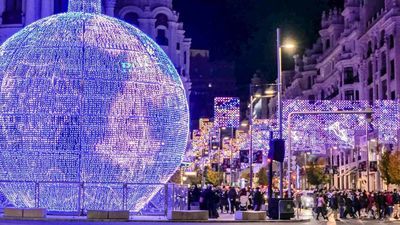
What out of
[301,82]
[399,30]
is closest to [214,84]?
[301,82]

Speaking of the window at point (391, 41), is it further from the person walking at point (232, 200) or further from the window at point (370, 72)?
the person walking at point (232, 200)

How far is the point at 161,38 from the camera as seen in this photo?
305 ft

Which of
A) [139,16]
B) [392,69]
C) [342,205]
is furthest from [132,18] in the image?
[342,205]

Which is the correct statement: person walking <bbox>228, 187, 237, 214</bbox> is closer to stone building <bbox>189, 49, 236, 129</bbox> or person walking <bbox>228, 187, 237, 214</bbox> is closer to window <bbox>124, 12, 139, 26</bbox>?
window <bbox>124, 12, 139, 26</bbox>

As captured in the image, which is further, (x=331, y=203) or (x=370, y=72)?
(x=370, y=72)

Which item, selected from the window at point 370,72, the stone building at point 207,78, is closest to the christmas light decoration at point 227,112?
the window at point 370,72

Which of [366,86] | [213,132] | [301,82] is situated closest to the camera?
[366,86]

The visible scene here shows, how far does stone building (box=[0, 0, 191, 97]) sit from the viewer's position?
6325 centimetres

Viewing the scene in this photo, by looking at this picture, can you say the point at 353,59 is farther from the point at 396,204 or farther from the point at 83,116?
the point at 83,116

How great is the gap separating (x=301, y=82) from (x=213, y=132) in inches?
1147

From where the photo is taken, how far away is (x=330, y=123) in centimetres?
5256

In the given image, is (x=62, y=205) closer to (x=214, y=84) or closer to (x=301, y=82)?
(x=301, y=82)

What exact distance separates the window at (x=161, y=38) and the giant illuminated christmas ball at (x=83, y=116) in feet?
208

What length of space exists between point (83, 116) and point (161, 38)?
66.7 metres
